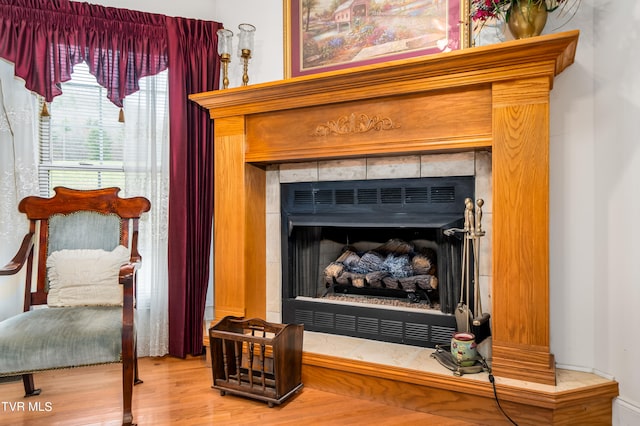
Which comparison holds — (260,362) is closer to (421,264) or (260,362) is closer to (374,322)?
(374,322)

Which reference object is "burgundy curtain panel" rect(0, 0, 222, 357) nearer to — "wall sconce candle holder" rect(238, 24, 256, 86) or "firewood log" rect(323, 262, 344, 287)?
"wall sconce candle holder" rect(238, 24, 256, 86)

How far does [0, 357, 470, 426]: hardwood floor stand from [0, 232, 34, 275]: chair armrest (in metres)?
0.67

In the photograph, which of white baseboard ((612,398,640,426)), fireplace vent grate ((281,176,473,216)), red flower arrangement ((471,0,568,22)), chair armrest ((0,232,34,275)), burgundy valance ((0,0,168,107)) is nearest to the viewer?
white baseboard ((612,398,640,426))

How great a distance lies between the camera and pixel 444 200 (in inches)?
84.9

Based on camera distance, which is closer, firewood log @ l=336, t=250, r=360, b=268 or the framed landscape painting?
the framed landscape painting

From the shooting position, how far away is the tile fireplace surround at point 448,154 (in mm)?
1689

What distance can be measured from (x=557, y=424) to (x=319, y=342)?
3.96 ft

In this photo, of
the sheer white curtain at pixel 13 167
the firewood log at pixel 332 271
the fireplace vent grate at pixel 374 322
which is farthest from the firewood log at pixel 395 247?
the sheer white curtain at pixel 13 167

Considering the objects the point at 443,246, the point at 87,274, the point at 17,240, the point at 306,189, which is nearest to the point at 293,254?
the point at 306,189

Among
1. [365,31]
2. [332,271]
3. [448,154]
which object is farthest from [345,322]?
[365,31]

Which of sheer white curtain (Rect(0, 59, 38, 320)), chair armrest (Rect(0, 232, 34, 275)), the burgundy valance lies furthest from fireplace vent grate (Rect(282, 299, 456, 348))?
the burgundy valance

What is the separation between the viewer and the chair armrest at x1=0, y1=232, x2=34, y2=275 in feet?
6.27

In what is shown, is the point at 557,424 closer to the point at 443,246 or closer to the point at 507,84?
the point at 443,246

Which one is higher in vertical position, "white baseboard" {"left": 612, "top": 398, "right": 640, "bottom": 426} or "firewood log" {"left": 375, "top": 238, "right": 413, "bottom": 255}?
"firewood log" {"left": 375, "top": 238, "right": 413, "bottom": 255}
